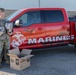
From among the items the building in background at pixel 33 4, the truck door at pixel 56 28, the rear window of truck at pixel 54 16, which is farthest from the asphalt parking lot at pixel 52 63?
the building in background at pixel 33 4

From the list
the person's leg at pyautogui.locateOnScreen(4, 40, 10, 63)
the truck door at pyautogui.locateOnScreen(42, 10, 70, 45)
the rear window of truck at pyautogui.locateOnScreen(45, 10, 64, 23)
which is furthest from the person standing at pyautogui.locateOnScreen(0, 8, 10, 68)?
the rear window of truck at pyautogui.locateOnScreen(45, 10, 64, 23)

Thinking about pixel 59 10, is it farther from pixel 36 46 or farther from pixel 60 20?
pixel 36 46

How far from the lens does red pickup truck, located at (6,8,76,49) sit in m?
8.57

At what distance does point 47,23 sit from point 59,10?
31.6 inches

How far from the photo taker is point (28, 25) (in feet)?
28.7

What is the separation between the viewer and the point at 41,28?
888 centimetres

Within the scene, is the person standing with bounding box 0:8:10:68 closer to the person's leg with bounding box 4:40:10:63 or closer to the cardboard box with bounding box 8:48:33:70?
the person's leg with bounding box 4:40:10:63

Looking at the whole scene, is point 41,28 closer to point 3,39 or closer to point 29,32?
point 29,32

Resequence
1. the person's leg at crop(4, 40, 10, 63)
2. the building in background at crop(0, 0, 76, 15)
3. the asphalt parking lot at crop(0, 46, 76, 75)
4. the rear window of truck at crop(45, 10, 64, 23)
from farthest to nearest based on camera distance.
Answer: the building in background at crop(0, 0, 76, 15), the rear window of truck at crop(45, 10, 64, 23), the person's leg at crop(4, 40, 10, 63), the asphalt parking lot at crop(0, 46, 76, 75)

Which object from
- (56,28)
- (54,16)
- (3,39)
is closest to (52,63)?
(56,28)

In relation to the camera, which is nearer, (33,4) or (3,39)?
(3,39)

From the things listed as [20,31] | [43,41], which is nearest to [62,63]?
[43,41]

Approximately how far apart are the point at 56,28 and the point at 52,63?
1488mm

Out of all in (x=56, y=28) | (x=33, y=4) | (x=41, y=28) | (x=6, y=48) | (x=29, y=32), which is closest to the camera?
(x=6, y=48)
